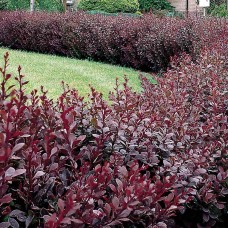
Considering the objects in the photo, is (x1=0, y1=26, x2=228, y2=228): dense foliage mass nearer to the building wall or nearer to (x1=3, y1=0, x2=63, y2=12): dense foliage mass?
(x1=3, y1=0, x2=63, y2=12): dense foliage mass

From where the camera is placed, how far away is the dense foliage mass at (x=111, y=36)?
931cm

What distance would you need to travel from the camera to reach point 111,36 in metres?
10.9

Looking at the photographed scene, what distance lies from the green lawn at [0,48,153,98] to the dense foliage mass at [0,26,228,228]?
490cm

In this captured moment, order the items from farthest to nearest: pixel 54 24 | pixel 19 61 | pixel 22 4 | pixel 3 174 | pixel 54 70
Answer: pixel 22 4
pixel 54 24
pixel 19 61
pixel 54 70
pixel 3 174

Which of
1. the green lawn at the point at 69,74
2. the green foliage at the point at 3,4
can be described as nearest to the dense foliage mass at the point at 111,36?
the green lawn at the point at 69,74

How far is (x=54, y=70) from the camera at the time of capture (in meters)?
9.16

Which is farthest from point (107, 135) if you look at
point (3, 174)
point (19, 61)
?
point (19, 61)

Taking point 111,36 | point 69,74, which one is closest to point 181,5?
point 111,36

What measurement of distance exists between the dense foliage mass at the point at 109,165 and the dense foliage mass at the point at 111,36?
18.8 feet

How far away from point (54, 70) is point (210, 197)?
24.7 ft

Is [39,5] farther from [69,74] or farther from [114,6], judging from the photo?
[69,74]

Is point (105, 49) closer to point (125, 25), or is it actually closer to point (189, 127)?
point (125, 25)

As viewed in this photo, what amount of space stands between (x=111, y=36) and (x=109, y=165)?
9436 mm

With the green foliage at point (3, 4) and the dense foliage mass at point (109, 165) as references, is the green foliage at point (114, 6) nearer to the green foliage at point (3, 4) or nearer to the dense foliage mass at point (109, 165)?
the green foliage at point (3, 4)
